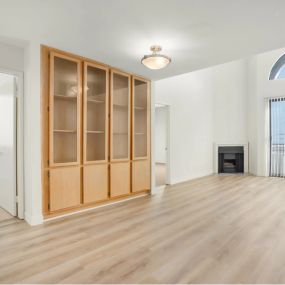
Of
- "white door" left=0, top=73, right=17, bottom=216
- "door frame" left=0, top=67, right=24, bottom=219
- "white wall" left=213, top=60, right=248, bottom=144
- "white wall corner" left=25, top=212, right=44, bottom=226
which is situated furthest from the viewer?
"white wall" left=213, top=60, right=248, bottom=144

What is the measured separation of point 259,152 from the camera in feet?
23.8

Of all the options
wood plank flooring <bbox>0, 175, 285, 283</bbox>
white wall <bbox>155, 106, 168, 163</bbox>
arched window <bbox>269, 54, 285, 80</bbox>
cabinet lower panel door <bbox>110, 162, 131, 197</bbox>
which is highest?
arched window <bbox>269, 54, 285, 80</bbox>

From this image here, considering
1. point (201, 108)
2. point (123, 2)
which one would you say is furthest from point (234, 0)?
point (201, 108)

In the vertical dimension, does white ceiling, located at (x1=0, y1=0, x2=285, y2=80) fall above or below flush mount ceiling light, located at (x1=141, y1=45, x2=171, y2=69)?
above

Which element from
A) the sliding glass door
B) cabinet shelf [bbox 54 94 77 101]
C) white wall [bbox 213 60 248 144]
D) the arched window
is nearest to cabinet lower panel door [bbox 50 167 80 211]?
cabinet shelf [bbox 54 94 77 101]

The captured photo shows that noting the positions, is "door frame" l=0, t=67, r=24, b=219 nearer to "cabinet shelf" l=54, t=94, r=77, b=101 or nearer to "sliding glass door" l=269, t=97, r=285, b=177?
"cabinet shelf" l=54, t=94, r=77, b=101

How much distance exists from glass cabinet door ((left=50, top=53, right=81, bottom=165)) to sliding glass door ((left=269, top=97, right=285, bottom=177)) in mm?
6280

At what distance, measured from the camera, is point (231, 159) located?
8008mm

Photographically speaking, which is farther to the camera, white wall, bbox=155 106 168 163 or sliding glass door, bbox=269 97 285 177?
white wall, bbox=155 106 168 163

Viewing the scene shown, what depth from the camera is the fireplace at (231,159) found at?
25.8 feet

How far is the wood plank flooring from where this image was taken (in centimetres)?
195

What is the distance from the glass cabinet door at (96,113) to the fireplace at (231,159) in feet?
17.2

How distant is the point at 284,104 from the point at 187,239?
6.23 meters

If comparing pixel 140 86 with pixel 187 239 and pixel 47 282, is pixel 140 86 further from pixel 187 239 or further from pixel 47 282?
pixel 47 282
